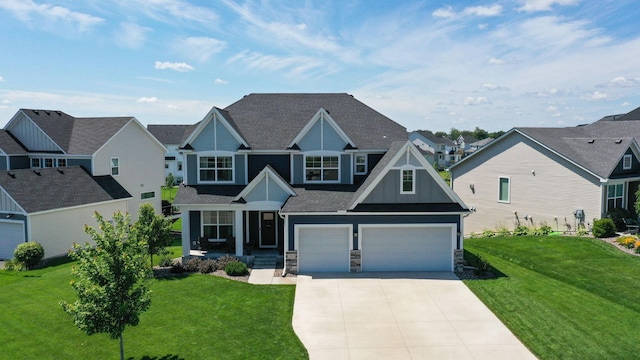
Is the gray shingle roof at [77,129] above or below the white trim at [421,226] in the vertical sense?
above

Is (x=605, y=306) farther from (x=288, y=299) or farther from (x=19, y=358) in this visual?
(x=19, y=358)

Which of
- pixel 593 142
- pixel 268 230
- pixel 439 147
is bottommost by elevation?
pixel 268 230

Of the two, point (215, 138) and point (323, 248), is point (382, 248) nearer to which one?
point (323, 248)

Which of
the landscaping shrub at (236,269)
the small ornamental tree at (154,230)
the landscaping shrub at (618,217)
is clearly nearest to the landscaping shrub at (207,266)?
the landscaping shrub at (236,269)

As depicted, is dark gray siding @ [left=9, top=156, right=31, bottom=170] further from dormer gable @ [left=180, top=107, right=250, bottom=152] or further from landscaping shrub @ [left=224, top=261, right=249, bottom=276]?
landscaping shrub @ [left=224, top=261, right=249, bottom=276]

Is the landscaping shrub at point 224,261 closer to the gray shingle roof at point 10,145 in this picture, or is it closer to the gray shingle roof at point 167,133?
the gray shingle roof at point 10,145

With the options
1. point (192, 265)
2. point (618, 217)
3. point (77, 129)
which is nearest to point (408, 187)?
point (192, 265)

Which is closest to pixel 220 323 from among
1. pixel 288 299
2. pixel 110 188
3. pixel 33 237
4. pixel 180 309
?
pixel 180 309
